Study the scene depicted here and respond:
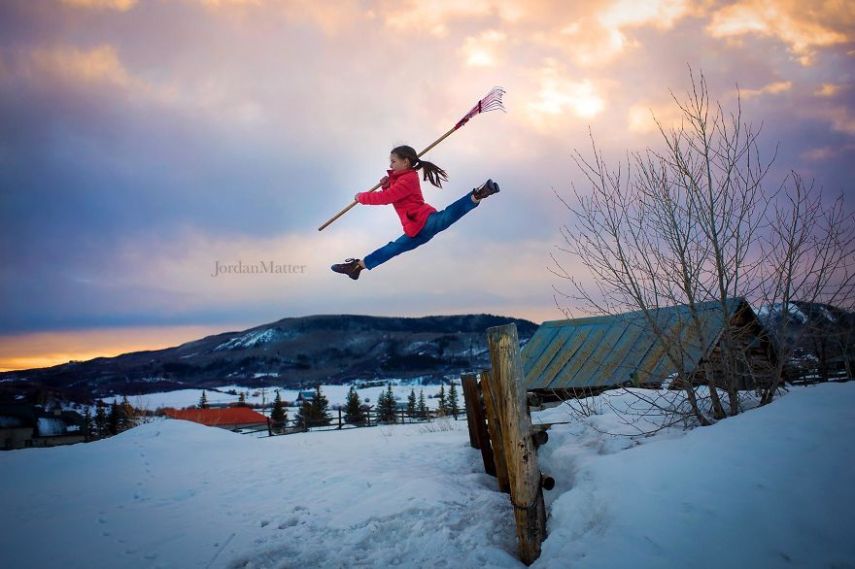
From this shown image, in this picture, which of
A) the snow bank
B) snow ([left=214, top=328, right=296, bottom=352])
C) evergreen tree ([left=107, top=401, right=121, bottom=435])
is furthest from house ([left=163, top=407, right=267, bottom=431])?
snow ([left=214, top=328, right=296, bottom=352])

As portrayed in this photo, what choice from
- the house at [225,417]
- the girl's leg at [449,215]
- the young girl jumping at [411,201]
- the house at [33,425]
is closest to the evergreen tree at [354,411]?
the house at [225,417]

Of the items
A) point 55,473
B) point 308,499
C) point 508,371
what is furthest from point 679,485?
point 55,473

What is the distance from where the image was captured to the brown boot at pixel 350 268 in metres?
5.23

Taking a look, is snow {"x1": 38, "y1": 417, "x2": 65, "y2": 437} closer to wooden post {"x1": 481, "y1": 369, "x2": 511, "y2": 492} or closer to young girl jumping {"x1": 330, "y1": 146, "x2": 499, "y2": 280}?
wooden post {"x1": 481, "y1": 369, "x2": 511, "y2": 492}

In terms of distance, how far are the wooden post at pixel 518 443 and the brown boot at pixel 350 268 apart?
175 centimetres

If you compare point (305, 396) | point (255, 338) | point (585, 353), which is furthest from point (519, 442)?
point (255, 338)

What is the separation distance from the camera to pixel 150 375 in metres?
143

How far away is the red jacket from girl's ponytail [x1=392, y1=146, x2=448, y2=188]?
0.18 meters

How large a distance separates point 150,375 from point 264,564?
166396mm

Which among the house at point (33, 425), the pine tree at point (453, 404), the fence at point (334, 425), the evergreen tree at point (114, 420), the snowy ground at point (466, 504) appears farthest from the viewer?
the house at point (33, 425)

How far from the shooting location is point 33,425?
37.4 meters

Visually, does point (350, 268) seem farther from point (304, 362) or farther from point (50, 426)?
point (304, 362)

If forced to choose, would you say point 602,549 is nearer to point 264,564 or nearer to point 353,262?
point 264,564

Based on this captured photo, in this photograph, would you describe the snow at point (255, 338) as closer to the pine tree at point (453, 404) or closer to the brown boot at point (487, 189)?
the pine tree at point (453, 404)
